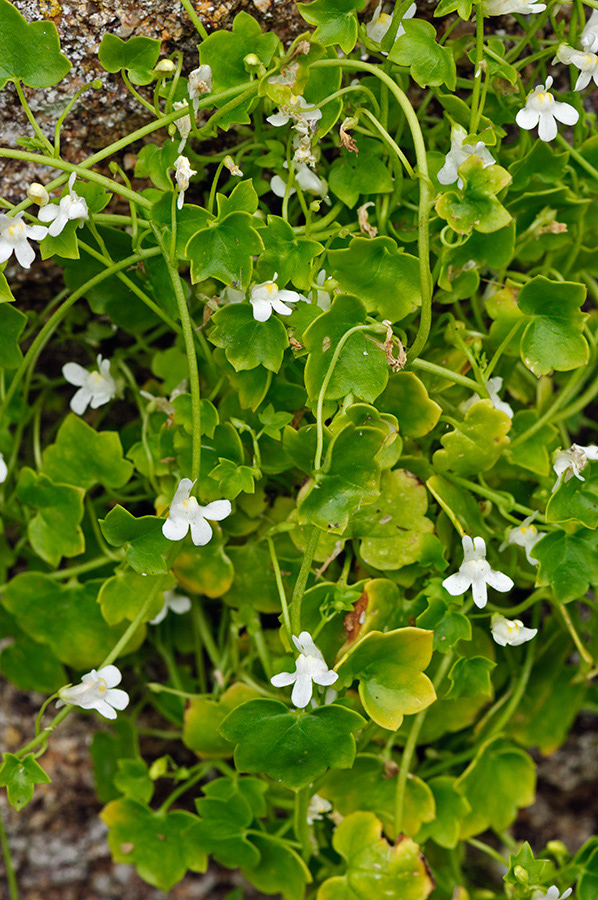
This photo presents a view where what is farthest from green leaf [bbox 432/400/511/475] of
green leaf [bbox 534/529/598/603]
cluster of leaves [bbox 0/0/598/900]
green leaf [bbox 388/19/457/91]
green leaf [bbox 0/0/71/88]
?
green leaf [bbox 0/0/71/88]

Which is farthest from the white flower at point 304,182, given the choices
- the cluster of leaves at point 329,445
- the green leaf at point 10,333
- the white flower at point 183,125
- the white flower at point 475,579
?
the white flower at point 475,579

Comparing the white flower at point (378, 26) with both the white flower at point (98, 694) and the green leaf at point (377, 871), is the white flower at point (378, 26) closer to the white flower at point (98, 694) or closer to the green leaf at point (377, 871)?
the white flower at point (98, 694)

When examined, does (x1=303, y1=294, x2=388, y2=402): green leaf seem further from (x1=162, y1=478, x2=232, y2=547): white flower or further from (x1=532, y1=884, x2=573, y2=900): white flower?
(x1=532, y1=884, x2=573, y2=900): white flower

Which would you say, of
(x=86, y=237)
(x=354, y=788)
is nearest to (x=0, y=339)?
(x=86, y=237)

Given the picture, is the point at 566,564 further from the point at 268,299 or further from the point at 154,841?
the point at 154,841

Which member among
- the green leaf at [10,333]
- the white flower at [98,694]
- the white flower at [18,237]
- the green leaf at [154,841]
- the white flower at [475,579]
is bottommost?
the green leaf at [154,841]

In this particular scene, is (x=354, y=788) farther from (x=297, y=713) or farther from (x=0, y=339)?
(x=0, y=339)
